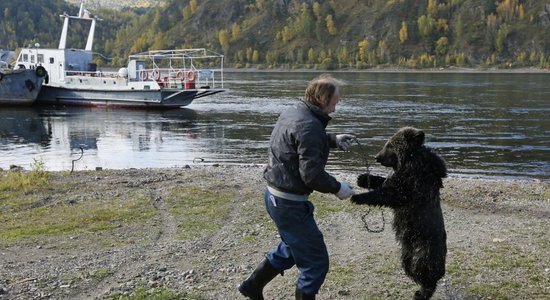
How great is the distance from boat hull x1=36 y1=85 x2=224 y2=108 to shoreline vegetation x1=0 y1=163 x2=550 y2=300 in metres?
33.3

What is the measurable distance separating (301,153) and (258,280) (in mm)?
1572

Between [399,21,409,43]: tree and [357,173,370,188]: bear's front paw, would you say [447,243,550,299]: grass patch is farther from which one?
[399,21,409,43]: tree

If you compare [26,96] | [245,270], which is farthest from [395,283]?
[26,96]

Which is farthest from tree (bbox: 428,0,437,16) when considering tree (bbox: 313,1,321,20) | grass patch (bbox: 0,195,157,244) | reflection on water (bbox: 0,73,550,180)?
grass patch (bbox: 0,195,157,244)

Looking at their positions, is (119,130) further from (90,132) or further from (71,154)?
(71,154)

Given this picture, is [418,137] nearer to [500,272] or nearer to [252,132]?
[500,272]

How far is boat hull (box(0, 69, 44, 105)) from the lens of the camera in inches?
1876

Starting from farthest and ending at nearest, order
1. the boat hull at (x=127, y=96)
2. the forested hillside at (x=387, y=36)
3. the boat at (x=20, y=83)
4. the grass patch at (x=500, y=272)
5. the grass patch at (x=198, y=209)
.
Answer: the forested hillside at (x=387, y=36) → the boat at (x=20, y=83) → the boat hull at (x=127, y=96) → the grass patch at (x=198, y=209) → the grass patch at (x=500, y=272)

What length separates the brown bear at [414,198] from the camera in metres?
5.34

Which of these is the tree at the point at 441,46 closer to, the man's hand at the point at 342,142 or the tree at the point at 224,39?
the tree at the point at 224,39

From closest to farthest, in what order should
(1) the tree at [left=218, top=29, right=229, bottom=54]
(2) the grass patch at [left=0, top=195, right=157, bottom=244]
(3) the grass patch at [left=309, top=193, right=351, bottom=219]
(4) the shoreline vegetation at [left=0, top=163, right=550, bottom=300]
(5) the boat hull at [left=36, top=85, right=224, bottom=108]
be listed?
(4) the shoreline vegetation at [left=0, top=163, right=550, bottom=300], (2) the grass patch at [left=0, top=195, right=157, bottom=244], (3) the grass patch at [left=309, top=193, right=351, bottom=219], (5) the boat hull at [left=36, top=85, right=224, bottom=108], (1) the tree at [left=218, top=29, right=229, bottom=54]

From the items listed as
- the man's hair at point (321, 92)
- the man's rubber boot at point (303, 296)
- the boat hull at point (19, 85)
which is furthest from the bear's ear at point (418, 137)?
the boat hull at point (19, 85)

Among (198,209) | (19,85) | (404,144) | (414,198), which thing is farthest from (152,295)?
(19,85)

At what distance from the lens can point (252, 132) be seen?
1266 inches
